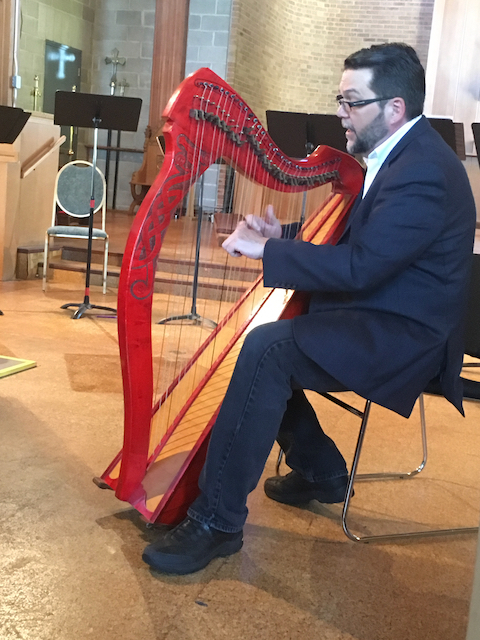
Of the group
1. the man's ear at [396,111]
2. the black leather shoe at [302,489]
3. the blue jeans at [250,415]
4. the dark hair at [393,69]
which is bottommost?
the black leather shoe at [302,489]

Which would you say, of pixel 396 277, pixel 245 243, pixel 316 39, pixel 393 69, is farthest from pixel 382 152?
pixel 316 39

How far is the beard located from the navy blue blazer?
6 cm

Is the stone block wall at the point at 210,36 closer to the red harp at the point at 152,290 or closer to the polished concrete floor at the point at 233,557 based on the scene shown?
the polished concrete floor at the point at 233,557

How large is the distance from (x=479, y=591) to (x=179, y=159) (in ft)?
3.23

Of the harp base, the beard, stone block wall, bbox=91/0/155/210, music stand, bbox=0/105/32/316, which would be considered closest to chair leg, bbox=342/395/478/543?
the beard

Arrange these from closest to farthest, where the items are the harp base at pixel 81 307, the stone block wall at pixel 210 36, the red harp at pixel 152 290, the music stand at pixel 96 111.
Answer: the red harp at pixel 152 290 < the music stand at pixel 96 111 < the harp base at pixel 81 307 < the stone block wall at pixel 210 36

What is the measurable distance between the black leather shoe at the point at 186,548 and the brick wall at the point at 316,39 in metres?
9.42

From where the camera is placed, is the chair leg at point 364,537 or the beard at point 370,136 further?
the chair leg at point 364,537

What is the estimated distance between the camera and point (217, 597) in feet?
5.64

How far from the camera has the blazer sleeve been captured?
167 cm

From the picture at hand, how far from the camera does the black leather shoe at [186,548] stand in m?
1.79

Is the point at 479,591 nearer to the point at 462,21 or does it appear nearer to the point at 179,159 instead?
the point at 179,159

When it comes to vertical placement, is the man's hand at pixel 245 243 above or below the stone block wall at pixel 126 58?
below

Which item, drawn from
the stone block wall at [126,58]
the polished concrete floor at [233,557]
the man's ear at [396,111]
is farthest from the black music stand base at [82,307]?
the stone block wall at [126,58]
